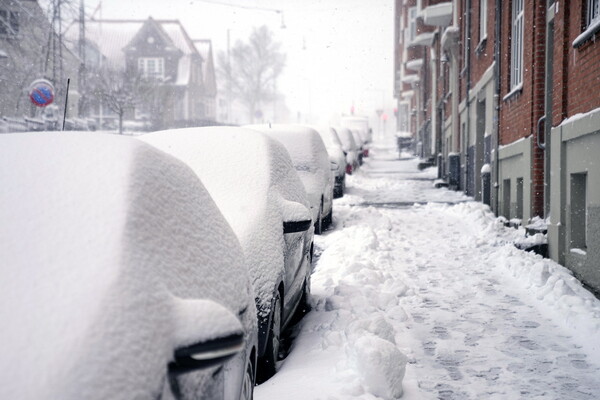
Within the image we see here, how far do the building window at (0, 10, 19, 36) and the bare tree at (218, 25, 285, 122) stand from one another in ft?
141

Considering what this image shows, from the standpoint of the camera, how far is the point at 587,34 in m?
6.22

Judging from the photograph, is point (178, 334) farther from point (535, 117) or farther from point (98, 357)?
point (535, 117)

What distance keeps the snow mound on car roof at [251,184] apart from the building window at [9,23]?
88.0ft

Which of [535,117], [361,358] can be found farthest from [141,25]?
[361,358]

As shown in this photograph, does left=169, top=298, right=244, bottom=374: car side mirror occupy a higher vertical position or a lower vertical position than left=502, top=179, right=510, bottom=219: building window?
lower

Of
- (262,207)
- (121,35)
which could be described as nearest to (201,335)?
(262,207)

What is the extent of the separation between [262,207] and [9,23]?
30.0 m

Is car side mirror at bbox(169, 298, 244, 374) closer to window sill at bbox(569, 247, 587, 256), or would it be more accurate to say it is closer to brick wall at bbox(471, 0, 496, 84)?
window sill at bbox(569, 247, 587, 256)

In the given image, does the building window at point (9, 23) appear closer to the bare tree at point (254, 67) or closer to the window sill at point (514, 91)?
the window sill at point (514, 91)

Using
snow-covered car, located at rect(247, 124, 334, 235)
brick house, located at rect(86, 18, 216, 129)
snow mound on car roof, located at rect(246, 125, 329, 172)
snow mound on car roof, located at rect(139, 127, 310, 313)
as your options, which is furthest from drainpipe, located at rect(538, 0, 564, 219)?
brick house, located at rect(86, 18, 216, 129)

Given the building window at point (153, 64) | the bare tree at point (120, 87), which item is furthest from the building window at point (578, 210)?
the building window at point (153, 64)

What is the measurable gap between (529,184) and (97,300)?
775cm

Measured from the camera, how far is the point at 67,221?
2098 mm

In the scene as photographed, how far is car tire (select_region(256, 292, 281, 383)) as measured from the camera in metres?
4.12
